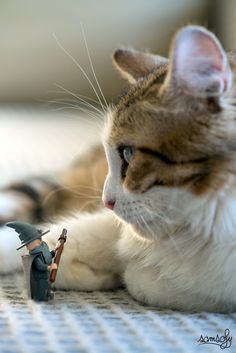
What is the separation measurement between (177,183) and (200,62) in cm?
18

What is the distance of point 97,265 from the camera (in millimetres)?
1134

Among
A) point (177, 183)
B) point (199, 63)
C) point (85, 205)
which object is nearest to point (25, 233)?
point (177, 183)

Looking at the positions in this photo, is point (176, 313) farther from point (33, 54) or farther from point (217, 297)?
point (33, 54)

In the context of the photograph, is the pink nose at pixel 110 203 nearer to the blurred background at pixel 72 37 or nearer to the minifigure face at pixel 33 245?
the minifigure face at pixel 33 245

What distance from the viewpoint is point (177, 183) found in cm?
88

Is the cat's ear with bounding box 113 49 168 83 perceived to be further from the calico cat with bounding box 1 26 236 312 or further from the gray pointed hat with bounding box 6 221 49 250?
the gray pointed hat with bounding box 6 221 49 250

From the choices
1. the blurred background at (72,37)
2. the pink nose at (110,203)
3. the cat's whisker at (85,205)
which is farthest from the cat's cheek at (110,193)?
the blurred background at (72,37)

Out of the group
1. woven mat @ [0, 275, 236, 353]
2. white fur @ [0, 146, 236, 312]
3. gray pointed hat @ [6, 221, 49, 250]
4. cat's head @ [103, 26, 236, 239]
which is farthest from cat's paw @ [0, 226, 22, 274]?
cat's head @ [103, 26, 236, 239]

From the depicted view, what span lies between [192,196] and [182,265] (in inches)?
6.0

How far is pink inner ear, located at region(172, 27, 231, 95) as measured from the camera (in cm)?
83

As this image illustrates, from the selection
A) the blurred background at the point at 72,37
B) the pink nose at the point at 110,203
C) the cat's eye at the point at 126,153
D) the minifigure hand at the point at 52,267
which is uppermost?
the blurred background at the point at 72,37

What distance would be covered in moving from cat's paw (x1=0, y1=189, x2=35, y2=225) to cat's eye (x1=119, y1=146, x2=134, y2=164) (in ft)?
1.87

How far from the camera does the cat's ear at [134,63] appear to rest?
44.9 inches

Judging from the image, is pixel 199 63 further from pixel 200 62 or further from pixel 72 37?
pixel 72 37
